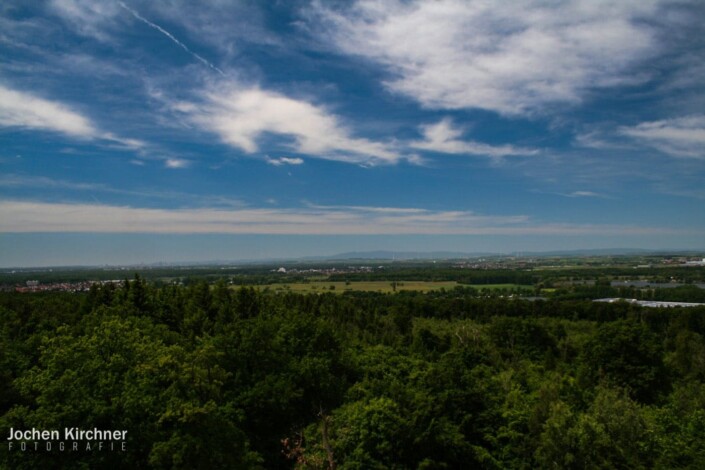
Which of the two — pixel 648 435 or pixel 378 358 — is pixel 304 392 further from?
pixel 648 435

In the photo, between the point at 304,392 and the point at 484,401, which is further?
the point at 304,392

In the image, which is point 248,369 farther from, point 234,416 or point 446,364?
point 446,364

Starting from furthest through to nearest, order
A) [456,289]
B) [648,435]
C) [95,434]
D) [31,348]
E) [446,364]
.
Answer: [456,289]
[31,348]
[446,364]
[648,435]
[95,434]

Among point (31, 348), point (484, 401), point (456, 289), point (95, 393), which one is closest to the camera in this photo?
point (95, 393)

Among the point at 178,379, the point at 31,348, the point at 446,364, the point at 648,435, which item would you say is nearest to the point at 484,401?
the point at 446,364

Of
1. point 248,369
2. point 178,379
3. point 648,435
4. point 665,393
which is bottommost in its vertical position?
point 665,393

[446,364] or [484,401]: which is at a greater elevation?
[446,364]

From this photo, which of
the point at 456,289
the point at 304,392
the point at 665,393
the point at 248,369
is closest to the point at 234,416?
the point at 248,369

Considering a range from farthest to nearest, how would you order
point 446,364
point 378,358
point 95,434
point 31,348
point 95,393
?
point 378,358 < point 31,348 < point 446,364 < point 95,393 < point 95,434

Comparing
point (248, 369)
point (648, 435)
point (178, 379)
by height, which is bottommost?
point (648, 435)
